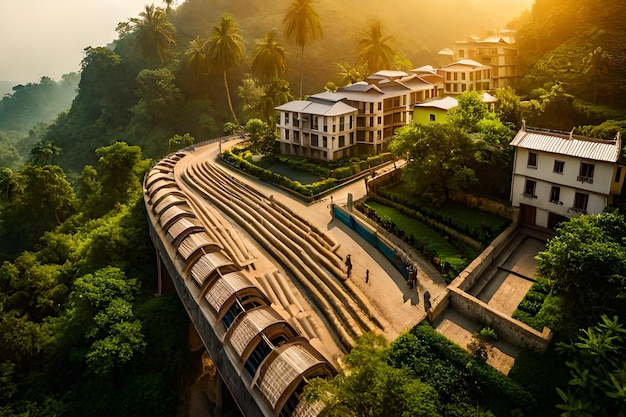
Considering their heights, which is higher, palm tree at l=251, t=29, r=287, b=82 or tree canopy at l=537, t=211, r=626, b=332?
palm tree at l=251, t=29, r=287, b=82

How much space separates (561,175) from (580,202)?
2.43 meters

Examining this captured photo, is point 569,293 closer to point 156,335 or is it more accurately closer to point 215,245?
point 215,245

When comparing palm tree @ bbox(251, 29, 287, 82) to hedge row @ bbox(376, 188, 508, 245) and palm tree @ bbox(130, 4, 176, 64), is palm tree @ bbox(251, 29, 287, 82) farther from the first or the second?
hedge row @ bbox(376, 188, 508, 245)

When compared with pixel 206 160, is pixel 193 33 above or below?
above

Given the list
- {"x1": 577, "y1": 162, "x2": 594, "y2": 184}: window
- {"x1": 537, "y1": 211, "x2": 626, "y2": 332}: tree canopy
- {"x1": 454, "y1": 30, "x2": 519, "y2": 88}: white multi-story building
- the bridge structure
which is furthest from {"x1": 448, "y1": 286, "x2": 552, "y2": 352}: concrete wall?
{"x1": 454, "y1": 30, "x2": 519, "y2": 88}: white multi-story building

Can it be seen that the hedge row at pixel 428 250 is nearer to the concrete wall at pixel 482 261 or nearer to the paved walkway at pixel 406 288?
the paved walkway at pixel 406 288

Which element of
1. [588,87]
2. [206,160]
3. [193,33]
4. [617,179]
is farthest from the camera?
[193,33]

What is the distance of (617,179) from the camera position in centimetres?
3116

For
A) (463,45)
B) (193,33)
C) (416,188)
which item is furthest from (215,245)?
(193,33)

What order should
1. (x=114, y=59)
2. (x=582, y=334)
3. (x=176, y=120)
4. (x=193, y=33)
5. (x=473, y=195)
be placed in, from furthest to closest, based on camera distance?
1. (x=193, y=33)
2. (x=114, y=59)
3. (x=176, y=120)
4. (x=473, y=195)
5. (x=582, y=334)

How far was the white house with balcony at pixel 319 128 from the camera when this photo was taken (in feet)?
178

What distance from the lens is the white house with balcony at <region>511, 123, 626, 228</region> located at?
103 feet

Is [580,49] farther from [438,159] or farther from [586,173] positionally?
[438,159]

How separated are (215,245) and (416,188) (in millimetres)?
18632
